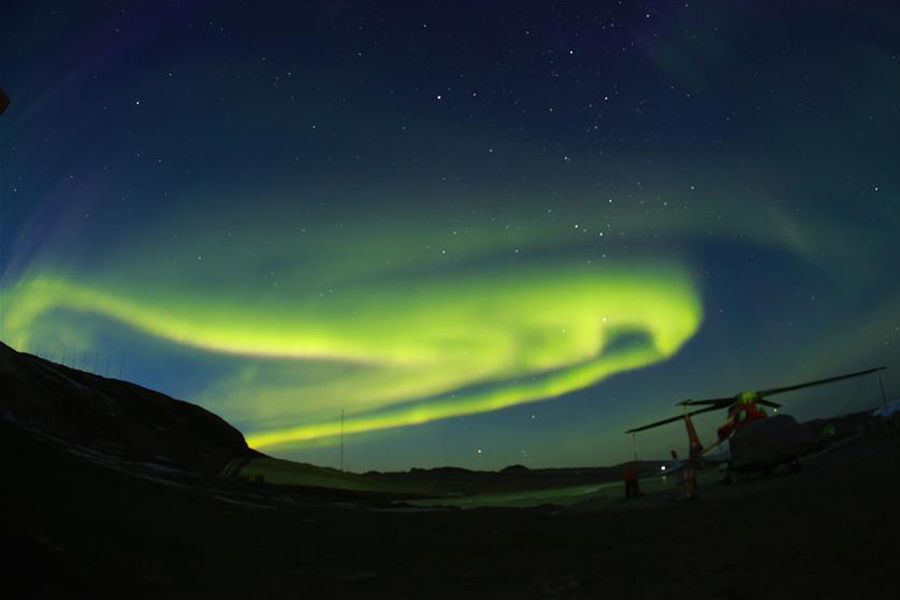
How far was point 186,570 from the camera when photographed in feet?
35.3

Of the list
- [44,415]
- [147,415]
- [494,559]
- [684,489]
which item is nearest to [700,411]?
[684,489]

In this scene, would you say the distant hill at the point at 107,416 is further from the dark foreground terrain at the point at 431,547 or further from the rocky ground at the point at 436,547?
the rocky ground at the point at 436,547

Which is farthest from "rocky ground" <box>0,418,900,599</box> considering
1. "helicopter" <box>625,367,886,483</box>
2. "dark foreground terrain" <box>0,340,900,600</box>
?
"helicopter" <box>625,367,886,483</box>

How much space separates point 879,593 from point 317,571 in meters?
10.2

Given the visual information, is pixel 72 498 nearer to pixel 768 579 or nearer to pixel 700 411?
pixel 768 579

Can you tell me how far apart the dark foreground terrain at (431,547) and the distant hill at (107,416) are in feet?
32.0

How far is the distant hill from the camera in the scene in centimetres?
3378

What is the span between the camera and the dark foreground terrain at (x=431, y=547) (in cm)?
809

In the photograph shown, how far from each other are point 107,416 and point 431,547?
40644 millimetres

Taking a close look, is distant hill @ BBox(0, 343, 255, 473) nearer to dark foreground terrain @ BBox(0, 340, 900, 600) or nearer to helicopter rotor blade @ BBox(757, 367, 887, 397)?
dark foreground terrain @ BBox(0, 340, 900, 600)

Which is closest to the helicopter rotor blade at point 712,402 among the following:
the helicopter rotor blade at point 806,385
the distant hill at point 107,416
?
the helicopter rotor blade at point 806,385

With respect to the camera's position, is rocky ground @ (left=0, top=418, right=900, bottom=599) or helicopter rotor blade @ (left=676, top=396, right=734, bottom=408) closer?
rocky ground @ (left=0, top=418, right=900, bottom=599)

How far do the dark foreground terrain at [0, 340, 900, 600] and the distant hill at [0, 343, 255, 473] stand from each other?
9.77 metres

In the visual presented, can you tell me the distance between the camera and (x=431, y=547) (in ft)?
52.7
